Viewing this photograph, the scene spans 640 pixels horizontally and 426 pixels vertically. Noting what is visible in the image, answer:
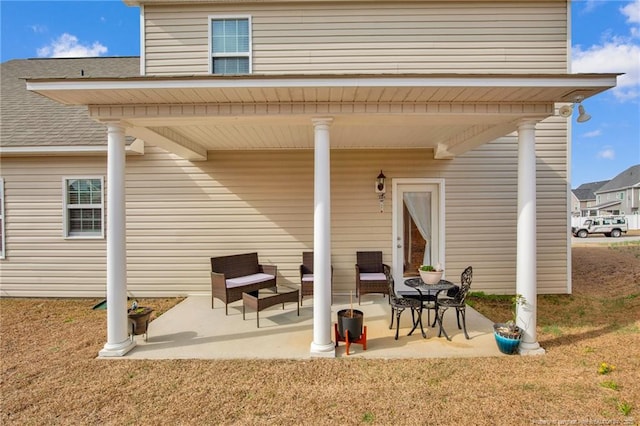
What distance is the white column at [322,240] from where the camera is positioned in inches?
143

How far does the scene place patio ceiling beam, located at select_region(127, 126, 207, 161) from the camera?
168 inches

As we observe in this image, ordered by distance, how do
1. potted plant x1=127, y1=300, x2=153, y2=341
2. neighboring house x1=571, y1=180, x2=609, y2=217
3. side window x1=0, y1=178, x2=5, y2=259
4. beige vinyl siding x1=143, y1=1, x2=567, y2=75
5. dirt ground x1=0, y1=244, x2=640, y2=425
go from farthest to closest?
neighboring house x1=571, y1=180, x2=609, y2=217 → side window x1=0, y1=178, x2=5, y2=259 → beige vinyl siding x1=143, y1=1, x2=567, y2=75 → potted plant x1=127, y1=300, x2=153, y2=341 → dirt ground x1=0, y1=244, x2=640, y2=425

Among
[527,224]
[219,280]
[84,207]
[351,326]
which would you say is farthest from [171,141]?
[527,224]

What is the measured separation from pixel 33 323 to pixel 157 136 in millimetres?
Result: 3535

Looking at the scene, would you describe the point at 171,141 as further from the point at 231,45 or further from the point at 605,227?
the point at 605,227

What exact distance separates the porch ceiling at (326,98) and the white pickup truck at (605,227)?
20.8 metres

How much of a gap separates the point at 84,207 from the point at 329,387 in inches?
242

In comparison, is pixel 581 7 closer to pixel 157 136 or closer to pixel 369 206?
pixel 369 206

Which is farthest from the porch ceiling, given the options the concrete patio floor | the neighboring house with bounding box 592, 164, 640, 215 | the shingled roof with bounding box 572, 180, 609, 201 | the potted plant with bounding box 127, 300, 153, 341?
the shingled roof with bounding box 572, 180, 609, 201

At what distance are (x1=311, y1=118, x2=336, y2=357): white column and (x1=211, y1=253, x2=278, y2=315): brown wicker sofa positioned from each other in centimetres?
195

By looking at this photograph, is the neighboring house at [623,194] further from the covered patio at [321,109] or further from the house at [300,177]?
the covered patio at [321,109]

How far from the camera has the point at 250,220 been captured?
6383 millimetres

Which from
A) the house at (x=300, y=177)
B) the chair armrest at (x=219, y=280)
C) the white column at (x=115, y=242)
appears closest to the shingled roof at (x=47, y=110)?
the house at (x=300, y=177)

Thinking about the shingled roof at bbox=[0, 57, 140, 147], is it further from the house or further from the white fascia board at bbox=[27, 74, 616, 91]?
the white fascia board at bbox=[27, 74, 616, 91]
